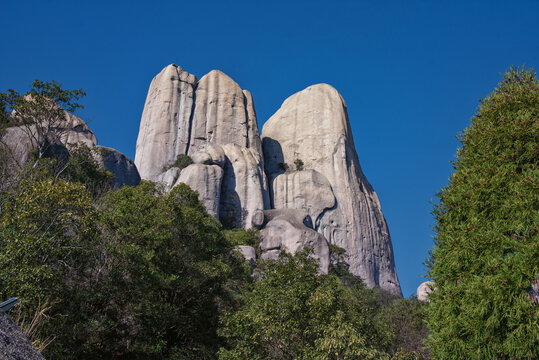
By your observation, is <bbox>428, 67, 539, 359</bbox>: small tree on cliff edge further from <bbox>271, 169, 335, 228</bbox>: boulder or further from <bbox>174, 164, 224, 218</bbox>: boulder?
<bbox>271, 169, 335, 228</bbox>: boulder

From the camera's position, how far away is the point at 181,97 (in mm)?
60156

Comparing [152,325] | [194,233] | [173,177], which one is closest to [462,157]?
[152,325]

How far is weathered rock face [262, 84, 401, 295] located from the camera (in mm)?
54594

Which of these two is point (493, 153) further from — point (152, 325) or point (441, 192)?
point (152, 325)

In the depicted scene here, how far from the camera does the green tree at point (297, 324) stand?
11.6 m

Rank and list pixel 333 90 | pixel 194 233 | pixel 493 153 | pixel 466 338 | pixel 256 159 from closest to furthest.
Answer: pixel 466 338 < pixel 493 153 < pixel 194 233 < pixel 256 159 < pixel 333 90

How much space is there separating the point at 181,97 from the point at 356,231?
25594 mm

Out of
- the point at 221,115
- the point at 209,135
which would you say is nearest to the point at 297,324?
the point at 209,135

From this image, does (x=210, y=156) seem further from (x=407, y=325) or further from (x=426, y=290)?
(x=426, y=290)

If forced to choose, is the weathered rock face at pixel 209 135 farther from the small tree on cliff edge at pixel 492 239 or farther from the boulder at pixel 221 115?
the small tree on cliff edge at pixel 492 239

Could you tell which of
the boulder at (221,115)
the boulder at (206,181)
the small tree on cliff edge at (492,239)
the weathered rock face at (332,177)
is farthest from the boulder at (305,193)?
the small tree on cliff edge at (492,239)

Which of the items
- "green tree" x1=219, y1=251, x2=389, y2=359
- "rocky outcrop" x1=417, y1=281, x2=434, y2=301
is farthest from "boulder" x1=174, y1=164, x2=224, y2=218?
"green tree" x1=219, y1=251, x2=389, y2=359

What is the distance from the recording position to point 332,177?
58.2 metres

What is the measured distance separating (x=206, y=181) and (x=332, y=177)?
1742 cm
